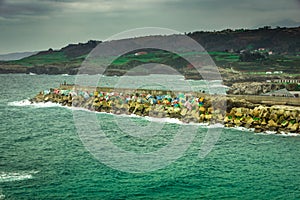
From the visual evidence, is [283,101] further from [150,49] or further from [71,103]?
[150,49]

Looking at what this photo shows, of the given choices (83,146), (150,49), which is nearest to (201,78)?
(150,49)

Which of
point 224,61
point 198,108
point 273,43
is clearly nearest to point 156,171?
point 198,108

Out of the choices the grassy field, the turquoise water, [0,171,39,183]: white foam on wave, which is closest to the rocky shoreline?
the turquoise water

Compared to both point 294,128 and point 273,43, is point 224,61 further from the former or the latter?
point 294,128

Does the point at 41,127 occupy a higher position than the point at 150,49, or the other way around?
the point at 150,49

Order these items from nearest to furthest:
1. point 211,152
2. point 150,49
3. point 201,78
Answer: point 211,152
point 201,78
point 150,49

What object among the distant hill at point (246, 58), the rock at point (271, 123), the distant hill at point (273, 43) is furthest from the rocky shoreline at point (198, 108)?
the distant hill at point (273, 43)

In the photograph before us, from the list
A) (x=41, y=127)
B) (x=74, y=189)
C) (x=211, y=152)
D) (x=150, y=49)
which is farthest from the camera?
(x=150, y=49)
